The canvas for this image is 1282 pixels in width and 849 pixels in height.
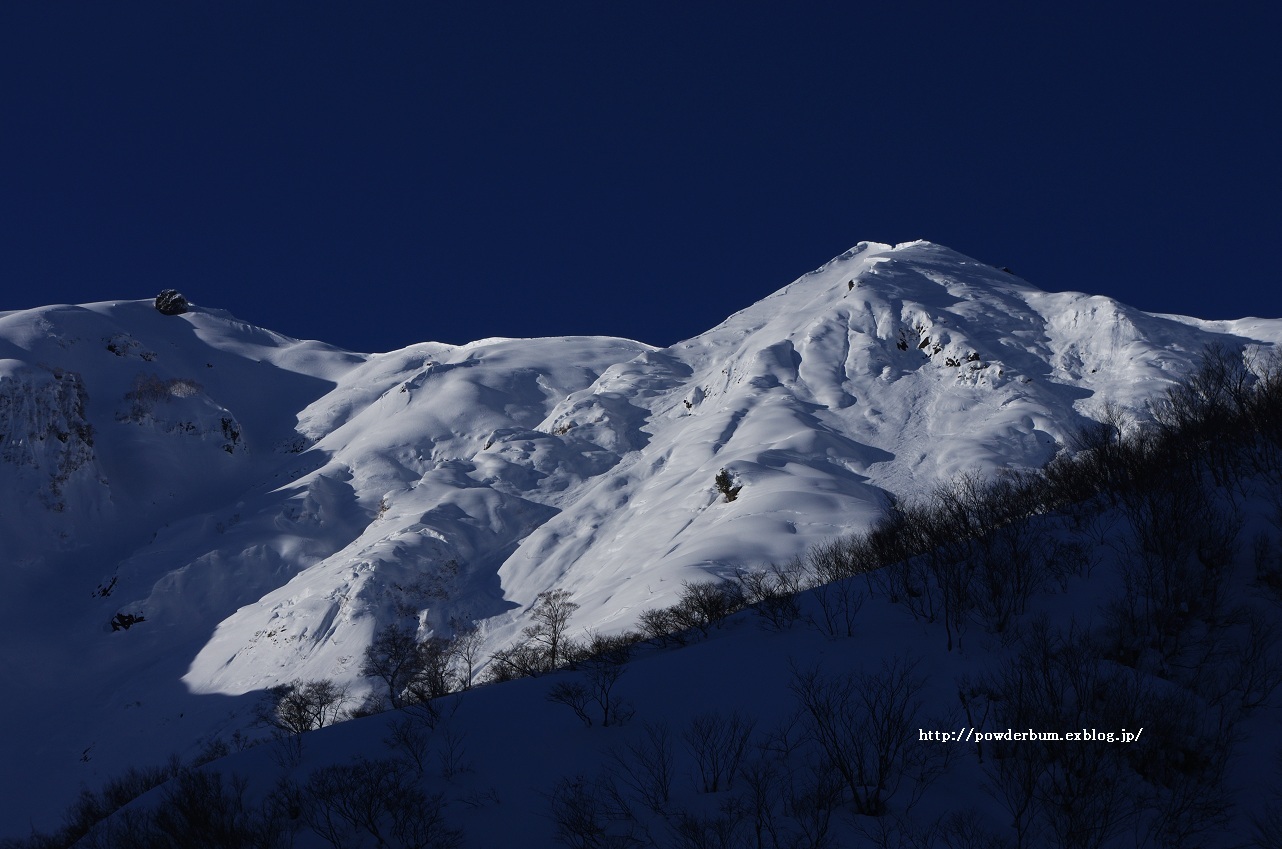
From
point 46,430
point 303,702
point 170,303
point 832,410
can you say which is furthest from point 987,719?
point 170,303

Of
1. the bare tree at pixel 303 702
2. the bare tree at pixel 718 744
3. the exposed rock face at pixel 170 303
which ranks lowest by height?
the bare tree at pixel 303 702

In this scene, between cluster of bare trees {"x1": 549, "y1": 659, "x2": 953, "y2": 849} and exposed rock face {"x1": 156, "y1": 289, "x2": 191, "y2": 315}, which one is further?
exposed rock face {"x1": 156, "y1": 289, "x2": 191, "y2": 315}

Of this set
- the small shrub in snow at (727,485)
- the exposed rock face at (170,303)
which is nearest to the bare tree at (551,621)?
the small shrub in snow at (727,485)

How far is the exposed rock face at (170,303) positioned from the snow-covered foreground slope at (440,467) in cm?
1391

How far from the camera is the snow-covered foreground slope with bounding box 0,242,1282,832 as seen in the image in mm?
77938

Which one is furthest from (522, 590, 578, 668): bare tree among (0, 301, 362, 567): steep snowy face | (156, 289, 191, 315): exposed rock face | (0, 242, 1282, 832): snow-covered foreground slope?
(156, 289, 191, 315): exposed rock face

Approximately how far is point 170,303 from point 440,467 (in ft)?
352

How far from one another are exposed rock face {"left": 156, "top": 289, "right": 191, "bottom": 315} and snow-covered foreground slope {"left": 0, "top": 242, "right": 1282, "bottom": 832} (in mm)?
13908

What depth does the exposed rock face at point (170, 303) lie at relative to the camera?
18125cm

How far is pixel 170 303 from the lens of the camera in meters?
183

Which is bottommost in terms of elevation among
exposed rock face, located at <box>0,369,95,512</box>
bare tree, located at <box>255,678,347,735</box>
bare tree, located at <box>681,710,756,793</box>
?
bare tree, located at <box>255,678,347,735</box>

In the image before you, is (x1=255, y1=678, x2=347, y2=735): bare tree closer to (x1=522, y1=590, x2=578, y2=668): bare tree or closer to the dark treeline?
(x1=522, y1=590, x2=578, y2=668): bare tree

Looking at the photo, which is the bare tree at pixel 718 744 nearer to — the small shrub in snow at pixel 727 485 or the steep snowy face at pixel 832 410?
the steep snowy face at pixel 832 410

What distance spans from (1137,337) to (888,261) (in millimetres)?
54651
